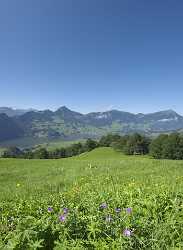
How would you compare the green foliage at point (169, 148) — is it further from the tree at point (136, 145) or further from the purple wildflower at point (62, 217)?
the purple wildflower at point (62, 217)

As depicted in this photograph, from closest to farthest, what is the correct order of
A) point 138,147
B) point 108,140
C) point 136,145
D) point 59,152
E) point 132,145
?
1. point 132,145
2. point 136,145
3. point 138,147
4. point 108,140
5. point 59,152

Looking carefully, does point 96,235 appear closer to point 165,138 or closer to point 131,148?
point 165,138

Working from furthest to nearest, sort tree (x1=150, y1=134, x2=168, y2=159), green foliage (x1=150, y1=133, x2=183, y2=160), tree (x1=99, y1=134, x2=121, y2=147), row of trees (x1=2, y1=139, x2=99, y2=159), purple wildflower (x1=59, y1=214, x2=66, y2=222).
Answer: tree (x1=99, y1=134, x2=121, y2=147) < row of trees (x1=2, y1=139, x2=99, y2=159) < tree (x1=150, y1=134, x2=168, y2=159) < green foliage (x1=150, y1=133, x2=183, y2=160) < purple wildflower (x1=59, y1=214, x2=66, y2=222)

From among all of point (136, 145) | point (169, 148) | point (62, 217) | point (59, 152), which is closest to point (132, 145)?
point (136, 145)

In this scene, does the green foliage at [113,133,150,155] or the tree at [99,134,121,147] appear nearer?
the green foliage at [113,133,150,155]

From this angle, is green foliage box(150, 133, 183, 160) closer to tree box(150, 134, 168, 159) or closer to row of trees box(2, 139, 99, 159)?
tree box(150, 134, 168, 159)

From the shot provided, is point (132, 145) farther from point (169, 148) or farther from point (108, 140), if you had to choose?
point (108, 140)

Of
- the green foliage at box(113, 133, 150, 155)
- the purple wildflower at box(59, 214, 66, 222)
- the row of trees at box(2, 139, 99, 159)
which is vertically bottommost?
the row of trees at box(2, 139, 99, 159)

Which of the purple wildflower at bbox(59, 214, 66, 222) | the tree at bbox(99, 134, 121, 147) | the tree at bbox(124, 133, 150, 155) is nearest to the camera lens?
the purple wildflower at bbox(59, 214, 66, 222)

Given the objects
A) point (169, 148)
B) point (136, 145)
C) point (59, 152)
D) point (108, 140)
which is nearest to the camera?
point (169, 148)

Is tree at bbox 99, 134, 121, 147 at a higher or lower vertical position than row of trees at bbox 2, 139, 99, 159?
higher

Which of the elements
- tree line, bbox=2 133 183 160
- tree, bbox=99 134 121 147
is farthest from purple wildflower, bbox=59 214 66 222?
tree, bbox=99 134 121 147

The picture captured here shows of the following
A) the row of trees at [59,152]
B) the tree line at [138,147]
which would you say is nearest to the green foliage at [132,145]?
the tree line at [138,147]

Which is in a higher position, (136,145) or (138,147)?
(136,145)
